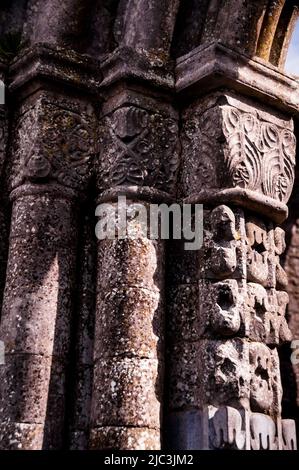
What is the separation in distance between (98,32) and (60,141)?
70 cm

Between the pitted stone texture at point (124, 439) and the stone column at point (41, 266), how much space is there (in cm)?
21

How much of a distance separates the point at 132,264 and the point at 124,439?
0.73 meters

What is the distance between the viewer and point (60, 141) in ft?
10.6

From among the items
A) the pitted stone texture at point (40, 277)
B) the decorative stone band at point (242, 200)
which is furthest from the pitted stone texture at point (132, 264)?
the decorative stone band at point (242, 200)

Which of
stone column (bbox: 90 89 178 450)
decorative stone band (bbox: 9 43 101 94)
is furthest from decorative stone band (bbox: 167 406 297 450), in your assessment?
decorative stone band (bbox: 9 43 101 94)

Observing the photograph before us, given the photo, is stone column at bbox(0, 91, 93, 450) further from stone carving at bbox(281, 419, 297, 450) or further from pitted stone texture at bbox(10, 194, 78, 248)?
stone carving at bbox(281, 419, 297, 450)

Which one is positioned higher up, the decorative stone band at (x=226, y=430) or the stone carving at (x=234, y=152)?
the stone carving at (x=234, y=152)

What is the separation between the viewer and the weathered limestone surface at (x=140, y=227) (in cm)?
283

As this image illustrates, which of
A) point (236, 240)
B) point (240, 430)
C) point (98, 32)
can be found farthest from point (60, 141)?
point (240, 430)

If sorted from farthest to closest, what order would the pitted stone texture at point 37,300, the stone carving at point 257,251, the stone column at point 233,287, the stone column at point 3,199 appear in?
the stone column at point 3,199 → the stone carving at point 257,251 → the pitted stone texture at point 37,300 → the stone column at point 233,287

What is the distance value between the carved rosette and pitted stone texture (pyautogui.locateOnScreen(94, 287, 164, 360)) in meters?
0.60

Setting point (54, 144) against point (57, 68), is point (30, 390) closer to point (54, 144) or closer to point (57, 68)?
point (54, 144)

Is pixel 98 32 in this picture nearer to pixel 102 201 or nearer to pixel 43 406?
pixel 102 201

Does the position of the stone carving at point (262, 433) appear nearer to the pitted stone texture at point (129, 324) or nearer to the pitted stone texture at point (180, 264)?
the pitted stone texture at point (129, 324)
